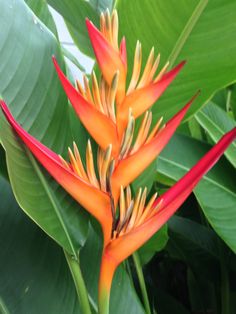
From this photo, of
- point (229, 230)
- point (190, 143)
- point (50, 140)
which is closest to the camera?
point (50, 140)

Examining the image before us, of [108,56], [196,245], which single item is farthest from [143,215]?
[196,245]

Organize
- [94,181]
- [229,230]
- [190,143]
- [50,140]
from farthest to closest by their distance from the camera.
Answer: [190,143]
[229,230]
[50,140]
[94,181]

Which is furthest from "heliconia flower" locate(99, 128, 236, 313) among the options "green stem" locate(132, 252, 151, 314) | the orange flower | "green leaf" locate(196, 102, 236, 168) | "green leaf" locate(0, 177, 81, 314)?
"green leaf" locate(196, 102, 236, 168)

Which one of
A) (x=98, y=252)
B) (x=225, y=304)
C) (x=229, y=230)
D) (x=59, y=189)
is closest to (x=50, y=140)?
(x=59, y=189)

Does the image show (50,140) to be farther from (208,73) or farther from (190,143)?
(190,143)

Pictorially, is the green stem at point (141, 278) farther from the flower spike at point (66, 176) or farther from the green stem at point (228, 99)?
the green stem at point (228, 99)

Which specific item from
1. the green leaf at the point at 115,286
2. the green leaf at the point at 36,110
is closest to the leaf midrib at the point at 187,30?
the green leaf at the point at 36,110

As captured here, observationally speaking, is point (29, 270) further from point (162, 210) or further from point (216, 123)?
point (216, 123)
